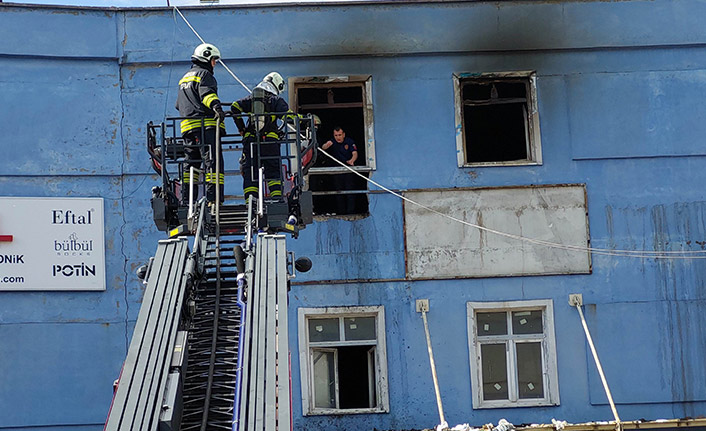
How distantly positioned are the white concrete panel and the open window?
0.86 m

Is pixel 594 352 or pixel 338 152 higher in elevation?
pixel 338 152

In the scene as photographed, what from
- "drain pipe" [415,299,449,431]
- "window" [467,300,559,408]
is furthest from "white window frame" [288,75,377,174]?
"window" [467,300,559,408]

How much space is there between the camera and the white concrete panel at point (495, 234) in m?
16.2

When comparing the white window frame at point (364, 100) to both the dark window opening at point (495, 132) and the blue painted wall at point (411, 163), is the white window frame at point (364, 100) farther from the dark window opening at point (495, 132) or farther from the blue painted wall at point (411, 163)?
the dark window opening at point (495, 132)

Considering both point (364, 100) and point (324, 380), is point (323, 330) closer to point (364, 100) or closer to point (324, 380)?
point (324, 380)

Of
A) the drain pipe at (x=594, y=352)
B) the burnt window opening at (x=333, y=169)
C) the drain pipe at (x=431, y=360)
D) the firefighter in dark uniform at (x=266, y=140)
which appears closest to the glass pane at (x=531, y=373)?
the drain pipe at (x=594, y=352)

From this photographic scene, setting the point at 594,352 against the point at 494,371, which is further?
the point at 494,371

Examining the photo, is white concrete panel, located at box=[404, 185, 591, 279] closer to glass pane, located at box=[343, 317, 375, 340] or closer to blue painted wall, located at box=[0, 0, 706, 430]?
blue painted wall, located at box=[0, 0, 706, 430]

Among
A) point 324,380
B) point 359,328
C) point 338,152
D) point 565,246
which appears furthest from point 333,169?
point 565,246

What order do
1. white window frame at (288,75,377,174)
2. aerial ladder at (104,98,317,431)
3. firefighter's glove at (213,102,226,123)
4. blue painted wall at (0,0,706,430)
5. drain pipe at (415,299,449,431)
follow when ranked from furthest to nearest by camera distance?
white window frame at (288,75,377,174) → blue painted wall at (0,0,706,430) → drain pipe at (415,299,449,431) → firefighter's glove at (213,102,226,123) → aerial ladder at (104,98,317,431)

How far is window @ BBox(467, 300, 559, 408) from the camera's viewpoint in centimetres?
1606

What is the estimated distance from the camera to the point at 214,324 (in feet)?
34.7

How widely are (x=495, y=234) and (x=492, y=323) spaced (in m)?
1.19

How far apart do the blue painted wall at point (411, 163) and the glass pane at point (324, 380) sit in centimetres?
45
